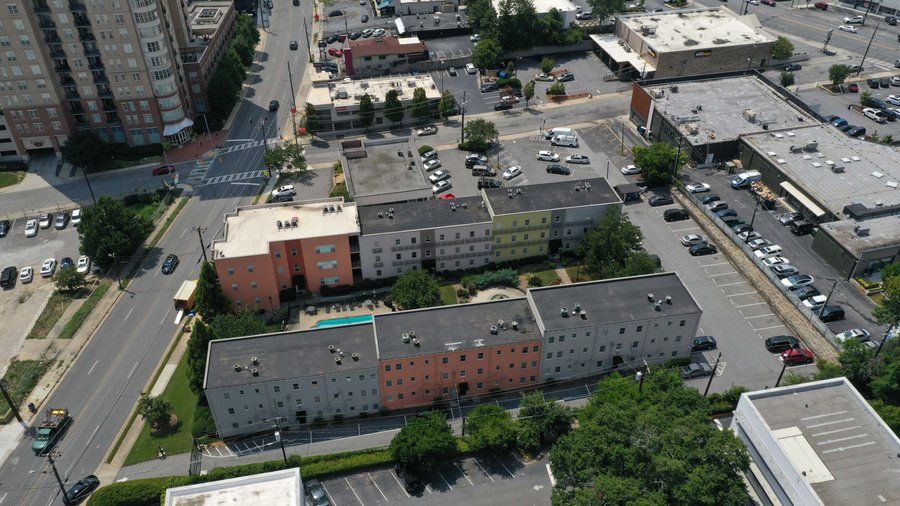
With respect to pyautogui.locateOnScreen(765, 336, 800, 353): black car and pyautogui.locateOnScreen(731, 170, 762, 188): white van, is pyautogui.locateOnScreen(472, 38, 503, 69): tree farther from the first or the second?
pyautogui.locateOnScreen(765, 336, 800, 353): black car

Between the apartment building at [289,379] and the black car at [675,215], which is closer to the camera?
the apartment building at [289,379]

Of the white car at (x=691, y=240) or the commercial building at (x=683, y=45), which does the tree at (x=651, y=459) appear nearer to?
the white car at (x=691, y=240)

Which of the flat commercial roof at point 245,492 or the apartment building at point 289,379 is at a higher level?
the flat commercial roof at point 245,492

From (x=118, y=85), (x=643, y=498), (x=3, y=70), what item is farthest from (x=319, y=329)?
(x=3, y=70)

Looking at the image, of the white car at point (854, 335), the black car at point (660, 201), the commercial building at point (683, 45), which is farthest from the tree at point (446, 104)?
the white car at point (854, 335)

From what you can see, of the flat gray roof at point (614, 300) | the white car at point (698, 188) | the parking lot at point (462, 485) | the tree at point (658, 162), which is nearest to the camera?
the parking lot at point (462, 485)

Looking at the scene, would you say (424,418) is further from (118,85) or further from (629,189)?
(118,85)

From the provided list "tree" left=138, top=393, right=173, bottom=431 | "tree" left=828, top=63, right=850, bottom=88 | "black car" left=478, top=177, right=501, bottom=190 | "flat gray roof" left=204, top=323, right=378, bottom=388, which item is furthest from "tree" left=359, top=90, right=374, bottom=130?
"tree" left=828, top=63, right=850, bottom=88
